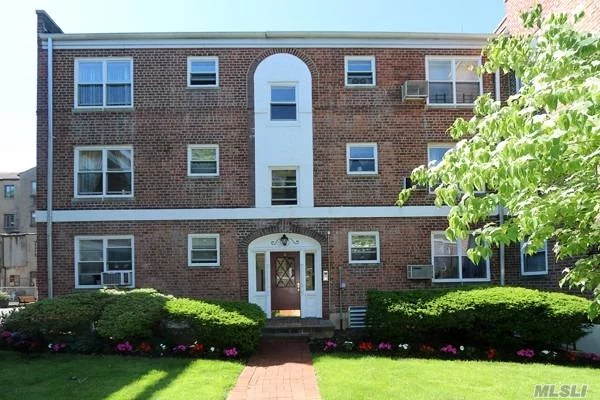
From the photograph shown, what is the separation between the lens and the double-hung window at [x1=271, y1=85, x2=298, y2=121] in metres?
16.6

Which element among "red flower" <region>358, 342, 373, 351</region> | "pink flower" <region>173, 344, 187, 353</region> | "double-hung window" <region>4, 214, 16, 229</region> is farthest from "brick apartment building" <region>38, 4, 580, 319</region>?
"double-hung window" <region>4, 214, 16, 229</region>

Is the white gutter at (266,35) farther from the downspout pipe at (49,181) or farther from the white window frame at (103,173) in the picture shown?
the white window frame at (103,173)

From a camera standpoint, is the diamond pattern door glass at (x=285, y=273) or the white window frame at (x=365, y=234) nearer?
the white window frame at (x=365, y=234)

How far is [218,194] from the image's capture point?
16234mm

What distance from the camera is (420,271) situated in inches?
635

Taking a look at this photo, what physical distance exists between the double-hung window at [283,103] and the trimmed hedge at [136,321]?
6.21m

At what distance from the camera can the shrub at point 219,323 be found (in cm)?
1182

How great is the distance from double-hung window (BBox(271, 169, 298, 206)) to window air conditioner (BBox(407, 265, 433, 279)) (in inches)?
154

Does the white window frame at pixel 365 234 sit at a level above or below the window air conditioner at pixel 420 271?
above

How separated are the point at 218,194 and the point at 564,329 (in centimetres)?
966

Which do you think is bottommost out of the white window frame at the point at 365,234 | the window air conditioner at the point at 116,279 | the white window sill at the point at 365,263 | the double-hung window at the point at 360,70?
the window air conditioner at the point at 116,279

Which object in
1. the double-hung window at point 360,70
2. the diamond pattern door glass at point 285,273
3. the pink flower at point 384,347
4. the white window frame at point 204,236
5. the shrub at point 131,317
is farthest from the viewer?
the double-hung window at point 360,70

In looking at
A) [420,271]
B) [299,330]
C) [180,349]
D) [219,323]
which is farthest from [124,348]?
[420,271]

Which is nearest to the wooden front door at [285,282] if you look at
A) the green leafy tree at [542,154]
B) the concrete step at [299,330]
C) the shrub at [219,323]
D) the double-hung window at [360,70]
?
the concrete step at [299,330]
